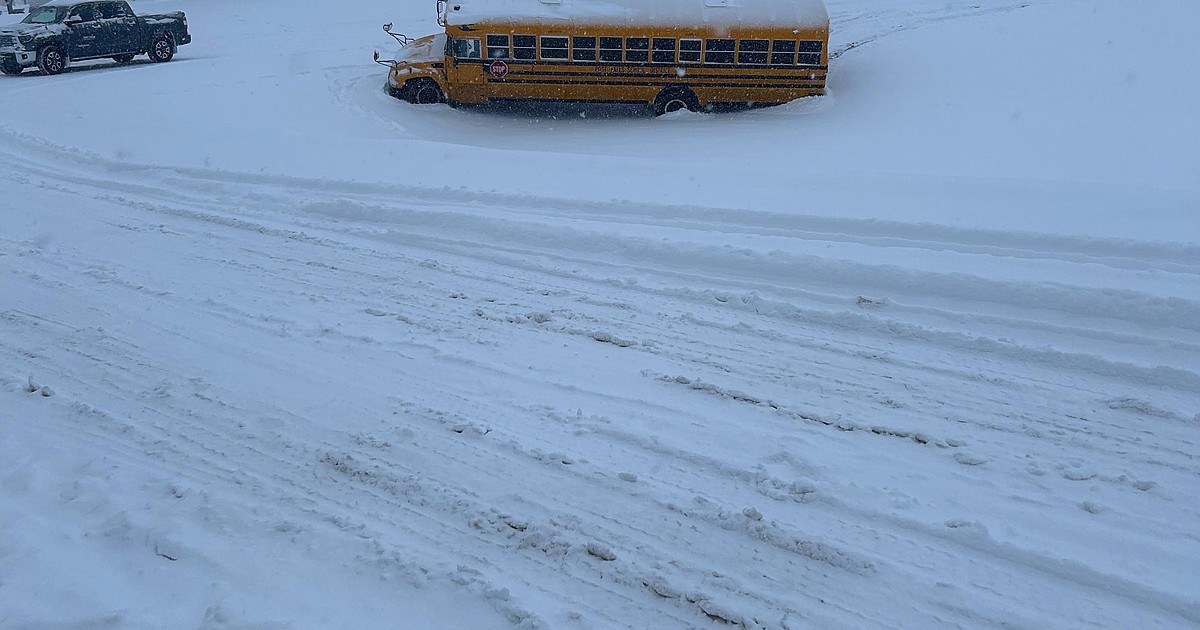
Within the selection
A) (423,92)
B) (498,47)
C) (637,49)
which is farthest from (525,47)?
(423,92)

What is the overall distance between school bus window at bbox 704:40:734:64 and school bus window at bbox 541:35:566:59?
2.78 m

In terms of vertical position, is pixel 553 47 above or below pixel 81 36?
below

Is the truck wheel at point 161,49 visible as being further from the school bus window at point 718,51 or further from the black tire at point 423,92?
the school bus window at point 718,51

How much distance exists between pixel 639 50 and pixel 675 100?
1.20 meters

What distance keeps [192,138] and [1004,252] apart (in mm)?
11141

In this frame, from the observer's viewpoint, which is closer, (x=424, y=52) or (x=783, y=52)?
(x=783, y=52)

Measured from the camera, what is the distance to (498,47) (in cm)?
1535

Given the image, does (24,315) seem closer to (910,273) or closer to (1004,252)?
(910,273)

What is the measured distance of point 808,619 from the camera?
315 cm

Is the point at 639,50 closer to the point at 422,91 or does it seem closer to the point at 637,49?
the point at 637,49

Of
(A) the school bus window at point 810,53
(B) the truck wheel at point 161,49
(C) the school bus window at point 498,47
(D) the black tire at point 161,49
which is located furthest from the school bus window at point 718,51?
(B) the truck wheel at point 161,49

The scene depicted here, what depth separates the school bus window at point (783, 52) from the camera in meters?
15.0

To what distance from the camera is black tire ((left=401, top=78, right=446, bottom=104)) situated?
16.1m

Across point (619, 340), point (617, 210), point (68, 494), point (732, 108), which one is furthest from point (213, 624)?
point (732, 108)
